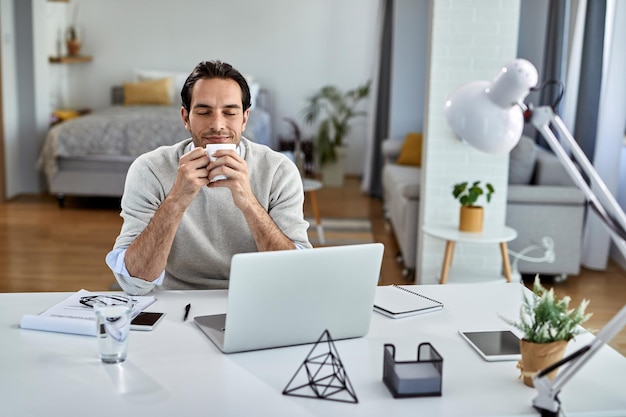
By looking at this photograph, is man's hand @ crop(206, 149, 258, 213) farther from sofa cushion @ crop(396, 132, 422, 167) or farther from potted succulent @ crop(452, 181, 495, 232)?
sofa cushion @ crop(396, 132, 422, 167)

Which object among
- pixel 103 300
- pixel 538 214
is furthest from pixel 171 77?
pixel 103 300

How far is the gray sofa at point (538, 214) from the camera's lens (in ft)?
14.6

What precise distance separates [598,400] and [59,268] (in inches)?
150

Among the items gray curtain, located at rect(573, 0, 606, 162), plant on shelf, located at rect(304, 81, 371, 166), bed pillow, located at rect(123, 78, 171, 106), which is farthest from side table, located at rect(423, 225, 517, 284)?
bed pillow, located at rect(123, 78, 171, 106)

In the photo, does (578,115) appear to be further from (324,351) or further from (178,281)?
(324,351)

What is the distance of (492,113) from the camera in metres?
1.39

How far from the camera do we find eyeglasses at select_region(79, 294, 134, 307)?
1840 millimetres

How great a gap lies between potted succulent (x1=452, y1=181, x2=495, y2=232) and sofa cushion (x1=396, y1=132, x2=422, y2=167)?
201 centimetres

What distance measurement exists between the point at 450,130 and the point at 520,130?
2785mm

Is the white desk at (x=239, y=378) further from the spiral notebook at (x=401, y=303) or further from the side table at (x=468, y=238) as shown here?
the side table at (x=468, y=238)

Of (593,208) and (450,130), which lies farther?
(450,130)

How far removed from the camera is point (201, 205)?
7.32ft

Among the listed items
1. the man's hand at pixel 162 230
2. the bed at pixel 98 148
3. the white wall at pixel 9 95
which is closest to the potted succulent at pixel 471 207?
the man's hand at pixel 162 230

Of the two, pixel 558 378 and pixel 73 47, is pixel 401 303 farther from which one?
pixel 73 47
